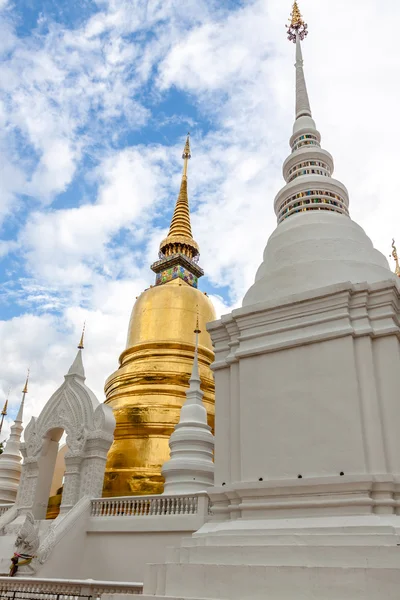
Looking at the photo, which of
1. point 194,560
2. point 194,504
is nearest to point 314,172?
point 194,560

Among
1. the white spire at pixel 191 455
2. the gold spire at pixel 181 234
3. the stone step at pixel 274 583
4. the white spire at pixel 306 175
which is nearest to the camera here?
the stone step at pixel 274 583

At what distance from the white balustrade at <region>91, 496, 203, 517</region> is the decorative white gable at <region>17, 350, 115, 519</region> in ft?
1.85

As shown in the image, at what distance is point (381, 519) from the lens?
404cm

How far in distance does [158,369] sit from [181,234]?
24.6ft

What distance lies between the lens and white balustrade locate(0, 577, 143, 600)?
19.6ft

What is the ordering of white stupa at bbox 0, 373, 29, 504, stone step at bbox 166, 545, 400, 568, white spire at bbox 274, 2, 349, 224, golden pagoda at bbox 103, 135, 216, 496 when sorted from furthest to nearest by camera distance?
1. white stupa at bbox 0, 373, 29, 504
2. golden pagoda at bbox 103, 135, 216, 496
3. white spire at bbox 274, 2, 349, 224
4. stone step at bbox 166, 545, 400, 568

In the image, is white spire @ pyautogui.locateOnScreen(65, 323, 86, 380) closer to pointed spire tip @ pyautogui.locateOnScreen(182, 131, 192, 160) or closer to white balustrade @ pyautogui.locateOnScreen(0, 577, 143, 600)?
white balustrade @ pyautogui.locateOnScreen(0, 577, 143, 600)

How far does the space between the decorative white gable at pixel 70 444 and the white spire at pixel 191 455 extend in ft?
5.41

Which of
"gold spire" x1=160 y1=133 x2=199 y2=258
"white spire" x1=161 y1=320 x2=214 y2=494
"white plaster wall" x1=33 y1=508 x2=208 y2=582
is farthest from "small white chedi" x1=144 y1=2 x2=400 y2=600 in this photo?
"gold spire" x1=160 y1=133 x2=199 y2=258

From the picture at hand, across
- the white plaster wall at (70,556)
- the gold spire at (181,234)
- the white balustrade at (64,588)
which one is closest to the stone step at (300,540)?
the white balustrade at (64,588)

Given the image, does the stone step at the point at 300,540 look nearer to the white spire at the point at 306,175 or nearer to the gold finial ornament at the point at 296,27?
the white spire at the point at 306,175

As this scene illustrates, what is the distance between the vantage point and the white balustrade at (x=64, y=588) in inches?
235

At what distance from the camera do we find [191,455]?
1054cm

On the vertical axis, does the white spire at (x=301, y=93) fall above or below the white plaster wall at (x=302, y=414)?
above
